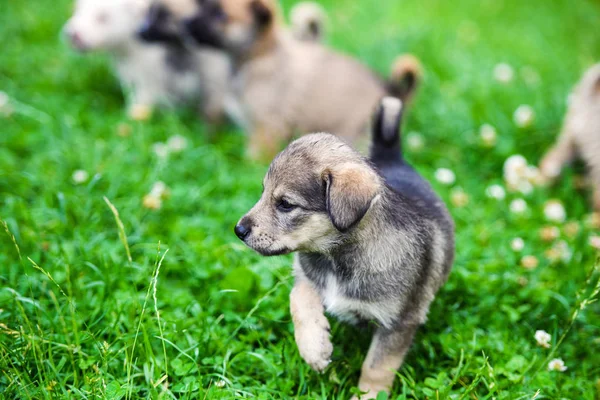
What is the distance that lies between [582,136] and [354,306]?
2784 millimetres

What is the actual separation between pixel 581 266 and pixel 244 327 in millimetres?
2114

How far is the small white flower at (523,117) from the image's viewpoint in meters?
4.88

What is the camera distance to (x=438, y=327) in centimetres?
310

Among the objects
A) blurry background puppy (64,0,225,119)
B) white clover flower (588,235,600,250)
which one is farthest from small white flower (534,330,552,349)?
blurry background puppy (64,0,225,119)

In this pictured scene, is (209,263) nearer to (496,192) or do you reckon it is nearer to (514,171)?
(496,192)

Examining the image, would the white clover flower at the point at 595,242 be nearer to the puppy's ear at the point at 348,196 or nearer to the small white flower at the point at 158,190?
the puppy's ear at the point at 348,196

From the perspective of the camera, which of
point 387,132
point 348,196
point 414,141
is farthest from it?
point 414,141

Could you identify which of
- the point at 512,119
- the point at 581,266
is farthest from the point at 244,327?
the point at 512,119

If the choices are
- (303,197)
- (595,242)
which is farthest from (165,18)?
(595,242)

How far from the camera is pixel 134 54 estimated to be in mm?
5453

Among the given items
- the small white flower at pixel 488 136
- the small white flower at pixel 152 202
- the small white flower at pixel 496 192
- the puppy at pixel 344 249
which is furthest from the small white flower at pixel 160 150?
the small white flower at pixel 488 136

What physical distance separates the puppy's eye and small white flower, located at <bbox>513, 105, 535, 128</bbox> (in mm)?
→ 3054

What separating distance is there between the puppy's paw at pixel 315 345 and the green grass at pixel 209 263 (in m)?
0.18

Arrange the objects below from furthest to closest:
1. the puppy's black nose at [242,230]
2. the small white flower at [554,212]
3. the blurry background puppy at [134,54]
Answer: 1. the blurry background puppy at [134,54]
2. the small white flower at [554,212]
3. the puppy's black nose at [242,230]
